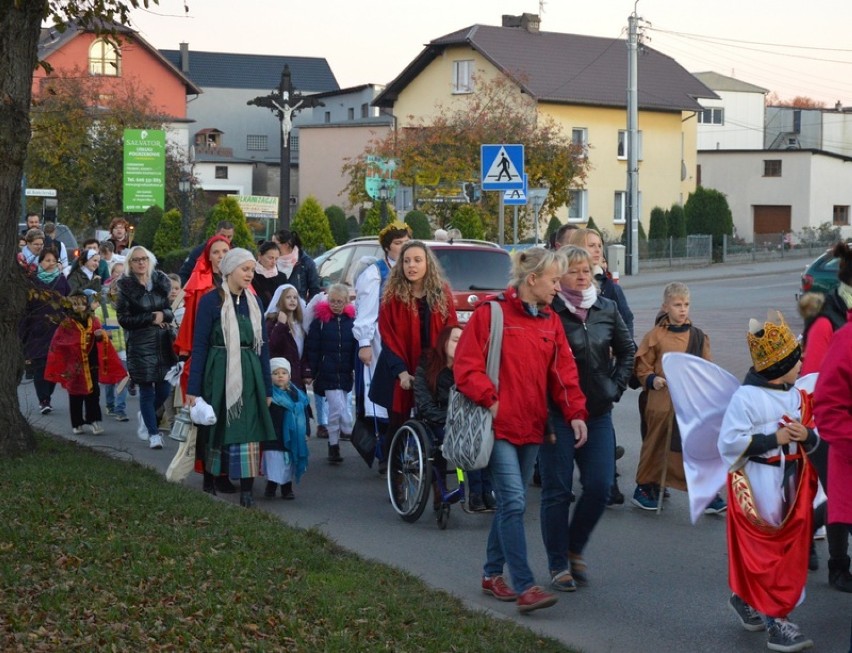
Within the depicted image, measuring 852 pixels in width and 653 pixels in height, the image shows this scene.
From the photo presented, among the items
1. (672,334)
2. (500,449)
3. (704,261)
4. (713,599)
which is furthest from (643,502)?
(704,261)

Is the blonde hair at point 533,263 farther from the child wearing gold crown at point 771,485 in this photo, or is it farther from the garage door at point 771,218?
the garage door at point 771,218

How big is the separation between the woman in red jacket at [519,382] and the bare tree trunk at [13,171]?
522 centimetres

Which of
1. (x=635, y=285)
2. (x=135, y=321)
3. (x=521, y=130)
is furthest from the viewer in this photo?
(x=521, y=130)

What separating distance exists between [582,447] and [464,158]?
3979cm

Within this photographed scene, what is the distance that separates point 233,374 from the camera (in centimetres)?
933

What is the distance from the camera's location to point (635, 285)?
131 feet

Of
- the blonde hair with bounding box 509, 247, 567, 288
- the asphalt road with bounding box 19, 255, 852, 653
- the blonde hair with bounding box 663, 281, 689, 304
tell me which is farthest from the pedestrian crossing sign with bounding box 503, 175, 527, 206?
the blonde hair with bounding box 509, 247, 567, 288

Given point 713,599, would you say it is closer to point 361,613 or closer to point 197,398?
point 361,613

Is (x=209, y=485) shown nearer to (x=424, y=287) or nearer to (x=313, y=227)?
(x=424, y=287)

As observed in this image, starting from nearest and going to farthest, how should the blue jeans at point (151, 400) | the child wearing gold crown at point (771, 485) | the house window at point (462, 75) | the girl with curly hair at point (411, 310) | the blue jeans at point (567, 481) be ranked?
the child wearing gold crown at point (771, 485), the blue jeans at point (567, 481), the girl with curly hair at point (411, 310), the blue jeans at point (151, 400), the house window at point (462, 75)

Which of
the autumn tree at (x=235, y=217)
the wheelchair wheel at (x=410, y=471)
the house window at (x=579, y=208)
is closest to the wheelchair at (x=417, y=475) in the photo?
the wheelchair wheel at (x=410, y=471)

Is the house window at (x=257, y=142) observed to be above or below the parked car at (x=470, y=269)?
above

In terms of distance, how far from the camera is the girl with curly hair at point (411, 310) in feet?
30.5

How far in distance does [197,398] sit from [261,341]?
0.65 m
